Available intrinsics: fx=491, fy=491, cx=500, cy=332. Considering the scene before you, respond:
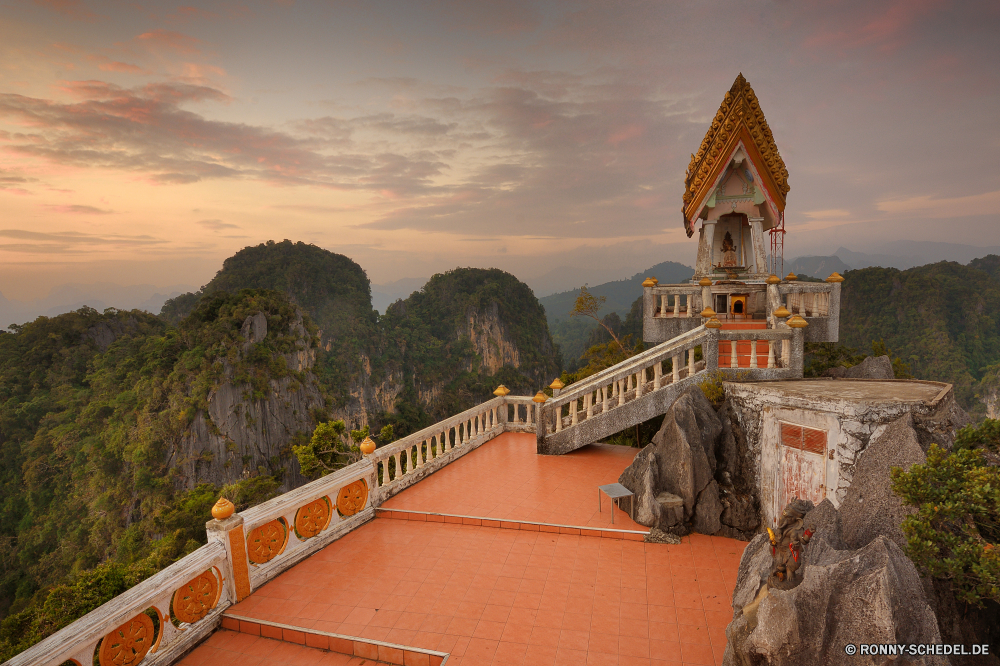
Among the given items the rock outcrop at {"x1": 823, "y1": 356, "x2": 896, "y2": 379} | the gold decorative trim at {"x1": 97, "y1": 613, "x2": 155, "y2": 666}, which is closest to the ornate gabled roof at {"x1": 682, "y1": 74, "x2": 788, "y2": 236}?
the rock outcrop at {"x1": 823, "y1": 356, "x2": 896, "y2": 379}

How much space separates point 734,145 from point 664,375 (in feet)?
18.2

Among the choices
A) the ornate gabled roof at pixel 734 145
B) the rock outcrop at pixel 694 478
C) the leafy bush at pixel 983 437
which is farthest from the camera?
the ornate gabled roof at pixel 734 145

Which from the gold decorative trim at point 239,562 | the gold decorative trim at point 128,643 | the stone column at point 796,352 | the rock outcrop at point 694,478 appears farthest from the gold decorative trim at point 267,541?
the stone column at point 796,352

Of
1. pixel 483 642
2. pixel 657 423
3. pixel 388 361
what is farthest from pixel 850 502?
pixel 388 361

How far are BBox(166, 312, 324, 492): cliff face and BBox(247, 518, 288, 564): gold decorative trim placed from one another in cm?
3070

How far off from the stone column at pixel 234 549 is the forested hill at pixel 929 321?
42.7 metres

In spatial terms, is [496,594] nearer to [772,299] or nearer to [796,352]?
[796,352]

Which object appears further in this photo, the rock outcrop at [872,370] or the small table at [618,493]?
the rock outcrop at [872,370]

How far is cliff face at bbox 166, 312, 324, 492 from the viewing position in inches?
1230

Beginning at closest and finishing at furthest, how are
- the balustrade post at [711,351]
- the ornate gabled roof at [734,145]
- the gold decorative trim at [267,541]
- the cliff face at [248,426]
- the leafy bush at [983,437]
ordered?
the leafy bush at [983,437] < the gold decorative trim at [267,541] < the balustrade post at [711,351] < the ornate gabled roof at [734,145] < the cliff face at [248,426]

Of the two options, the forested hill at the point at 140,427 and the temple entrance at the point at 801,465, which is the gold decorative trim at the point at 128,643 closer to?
the temple entrance at the point at 801,465

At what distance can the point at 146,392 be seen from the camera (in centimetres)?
3331

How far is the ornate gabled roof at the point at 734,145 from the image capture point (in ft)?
33.3

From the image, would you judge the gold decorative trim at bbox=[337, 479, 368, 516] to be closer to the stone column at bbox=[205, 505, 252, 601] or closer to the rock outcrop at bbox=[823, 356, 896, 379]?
the stone column at bbox=[205, 505, 252, 601]
